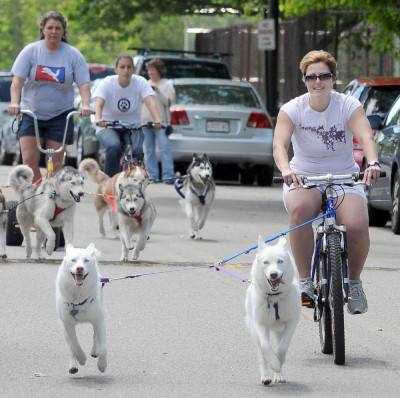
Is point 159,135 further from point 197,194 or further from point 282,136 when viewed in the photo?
point 282,136

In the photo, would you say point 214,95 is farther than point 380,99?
Yes

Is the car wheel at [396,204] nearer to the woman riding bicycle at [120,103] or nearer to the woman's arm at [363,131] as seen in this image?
the woman riding bicycle at [120,103]

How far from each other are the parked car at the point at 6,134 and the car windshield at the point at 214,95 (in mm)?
6767

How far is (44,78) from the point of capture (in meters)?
14.3

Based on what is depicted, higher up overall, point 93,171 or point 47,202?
point 47,202

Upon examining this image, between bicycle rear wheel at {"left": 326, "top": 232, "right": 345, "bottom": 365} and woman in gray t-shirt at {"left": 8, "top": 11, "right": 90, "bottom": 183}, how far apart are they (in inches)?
238

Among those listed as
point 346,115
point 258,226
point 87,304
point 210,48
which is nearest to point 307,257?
point 346,115

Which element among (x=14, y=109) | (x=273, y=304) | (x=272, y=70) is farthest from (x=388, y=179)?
(x=272, y=70)

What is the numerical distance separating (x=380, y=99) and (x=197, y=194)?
3978 mm

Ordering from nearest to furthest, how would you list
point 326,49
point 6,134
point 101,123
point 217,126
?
point 101,123
point 217,126
point 6,134
point 326,49

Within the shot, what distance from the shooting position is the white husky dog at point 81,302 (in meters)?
8.07

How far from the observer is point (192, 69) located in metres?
28.8

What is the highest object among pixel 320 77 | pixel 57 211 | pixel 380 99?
pixel 320 77

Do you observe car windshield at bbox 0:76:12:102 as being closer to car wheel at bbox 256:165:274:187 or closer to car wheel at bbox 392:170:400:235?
car wheel at bbox 256:165:274:187
